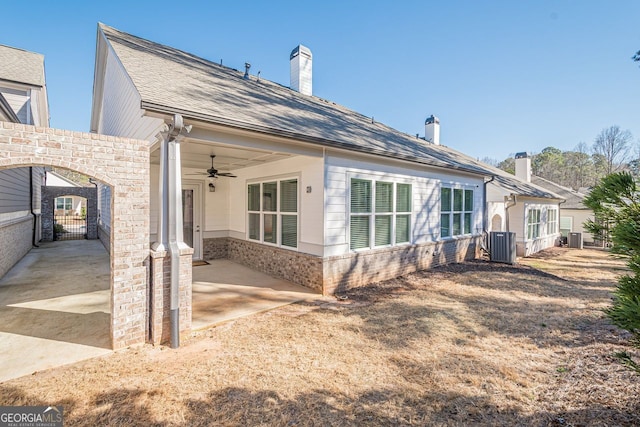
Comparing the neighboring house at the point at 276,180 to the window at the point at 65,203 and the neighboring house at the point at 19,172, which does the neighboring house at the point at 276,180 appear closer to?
the neighboring house at the point at 19,172

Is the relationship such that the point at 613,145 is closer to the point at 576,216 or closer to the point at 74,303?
the point at 576,216

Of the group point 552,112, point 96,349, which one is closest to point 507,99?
point 552,112

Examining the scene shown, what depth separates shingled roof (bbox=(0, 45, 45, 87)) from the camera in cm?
1065

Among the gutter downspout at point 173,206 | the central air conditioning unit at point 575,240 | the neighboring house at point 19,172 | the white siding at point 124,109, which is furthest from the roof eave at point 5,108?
the central air conditioning unit at point 575,240

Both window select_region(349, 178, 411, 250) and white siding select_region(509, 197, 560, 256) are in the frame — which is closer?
window select_region(349, 178, 411, 250)

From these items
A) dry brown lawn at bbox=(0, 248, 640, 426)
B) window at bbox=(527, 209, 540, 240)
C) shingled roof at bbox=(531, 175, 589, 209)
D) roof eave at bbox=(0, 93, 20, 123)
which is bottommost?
dry brown lawn at bbox=(0, 248, 640, 426)

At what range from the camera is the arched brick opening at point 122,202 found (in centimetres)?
339

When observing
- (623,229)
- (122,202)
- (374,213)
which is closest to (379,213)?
(374,213)

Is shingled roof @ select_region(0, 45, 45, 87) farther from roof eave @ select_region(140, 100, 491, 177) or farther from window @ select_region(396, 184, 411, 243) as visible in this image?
window @ select_region(396, 184, 411, 243)

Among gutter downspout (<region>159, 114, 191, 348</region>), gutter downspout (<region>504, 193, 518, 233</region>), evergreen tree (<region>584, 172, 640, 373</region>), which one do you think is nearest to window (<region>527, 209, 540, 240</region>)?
gutter downspout (<region>504, 193, 518, 233</region>)

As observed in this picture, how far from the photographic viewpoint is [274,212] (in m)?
7.77

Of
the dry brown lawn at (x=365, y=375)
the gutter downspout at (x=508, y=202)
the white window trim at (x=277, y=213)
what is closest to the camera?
the dry brown lawn at (x=365, y=375)

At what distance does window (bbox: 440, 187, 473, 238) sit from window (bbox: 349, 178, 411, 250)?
2.13 meters

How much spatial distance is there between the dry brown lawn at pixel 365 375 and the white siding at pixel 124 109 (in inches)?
149
